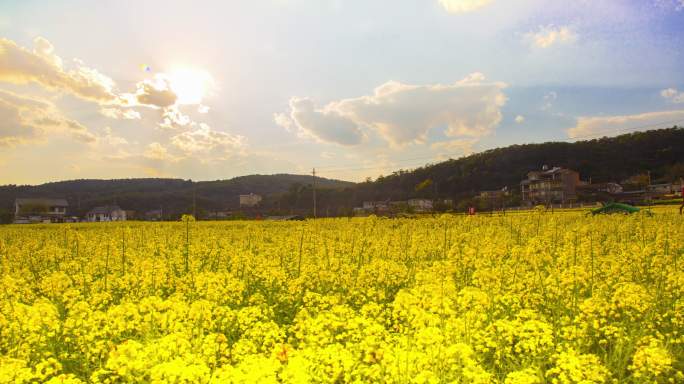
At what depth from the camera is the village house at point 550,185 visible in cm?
8000

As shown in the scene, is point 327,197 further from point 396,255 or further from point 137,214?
point 396,255

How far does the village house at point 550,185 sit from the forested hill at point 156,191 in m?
35.7

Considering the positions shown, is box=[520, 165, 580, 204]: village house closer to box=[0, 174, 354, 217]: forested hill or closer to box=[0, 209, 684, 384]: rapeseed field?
box=[0, 174, 354, 217]: forested hill

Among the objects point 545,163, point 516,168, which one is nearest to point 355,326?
point 516,168

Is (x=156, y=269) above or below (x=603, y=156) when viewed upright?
below

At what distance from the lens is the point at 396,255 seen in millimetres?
14078

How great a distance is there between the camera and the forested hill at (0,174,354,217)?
362 ft

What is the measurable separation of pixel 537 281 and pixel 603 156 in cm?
9159

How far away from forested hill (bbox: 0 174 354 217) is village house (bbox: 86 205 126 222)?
3.44 m

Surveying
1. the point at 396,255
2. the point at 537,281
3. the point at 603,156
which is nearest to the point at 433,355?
the point at 537,281

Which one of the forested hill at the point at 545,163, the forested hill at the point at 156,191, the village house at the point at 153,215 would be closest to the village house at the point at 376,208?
the forested hill at the point at 545,163

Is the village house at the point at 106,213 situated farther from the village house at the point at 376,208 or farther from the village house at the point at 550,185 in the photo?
the village house at the point at 550,185

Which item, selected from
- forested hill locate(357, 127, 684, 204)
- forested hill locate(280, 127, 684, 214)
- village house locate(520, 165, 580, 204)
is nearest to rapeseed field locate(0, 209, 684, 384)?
forested hill locate(280, 127, 684, 214)

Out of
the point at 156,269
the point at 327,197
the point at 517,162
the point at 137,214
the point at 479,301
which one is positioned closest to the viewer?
the point at 479,301
